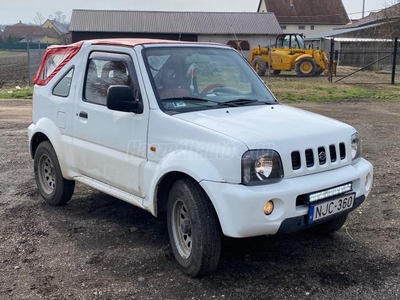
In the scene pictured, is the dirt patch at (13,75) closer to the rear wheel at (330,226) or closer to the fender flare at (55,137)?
the fender flare at (55,137)

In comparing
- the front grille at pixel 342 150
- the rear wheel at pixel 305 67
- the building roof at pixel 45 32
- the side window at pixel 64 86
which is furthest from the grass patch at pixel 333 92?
the building roof at pixel 45 32

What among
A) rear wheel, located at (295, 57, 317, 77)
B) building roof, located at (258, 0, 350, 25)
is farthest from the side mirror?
building roof, located at (258, 0, 350, 25)

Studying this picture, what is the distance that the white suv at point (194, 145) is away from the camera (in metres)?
3.82

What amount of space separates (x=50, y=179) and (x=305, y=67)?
23.1 m

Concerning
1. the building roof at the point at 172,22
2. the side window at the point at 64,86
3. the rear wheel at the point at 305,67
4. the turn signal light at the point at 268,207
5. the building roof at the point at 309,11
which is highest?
the building roof at the point at 309,11

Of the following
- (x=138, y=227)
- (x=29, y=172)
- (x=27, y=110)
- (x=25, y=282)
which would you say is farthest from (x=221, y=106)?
(x=27, y=110)

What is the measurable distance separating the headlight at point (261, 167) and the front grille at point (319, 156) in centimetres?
17

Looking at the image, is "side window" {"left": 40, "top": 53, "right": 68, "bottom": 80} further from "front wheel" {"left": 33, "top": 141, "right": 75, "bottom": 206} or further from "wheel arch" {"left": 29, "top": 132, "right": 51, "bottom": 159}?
"front wheel" {"left": 33, "top": 141, "right": 75, "bottom": 206}

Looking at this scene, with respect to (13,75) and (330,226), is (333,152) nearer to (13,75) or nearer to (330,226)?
(330,226)

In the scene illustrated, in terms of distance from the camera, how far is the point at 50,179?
6105 millimetres

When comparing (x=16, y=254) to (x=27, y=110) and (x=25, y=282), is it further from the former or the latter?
(x=27, y=110)

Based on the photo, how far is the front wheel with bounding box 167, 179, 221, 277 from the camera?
3.92m

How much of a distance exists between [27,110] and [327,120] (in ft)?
38.6

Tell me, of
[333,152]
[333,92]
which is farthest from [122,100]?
[333,92]
